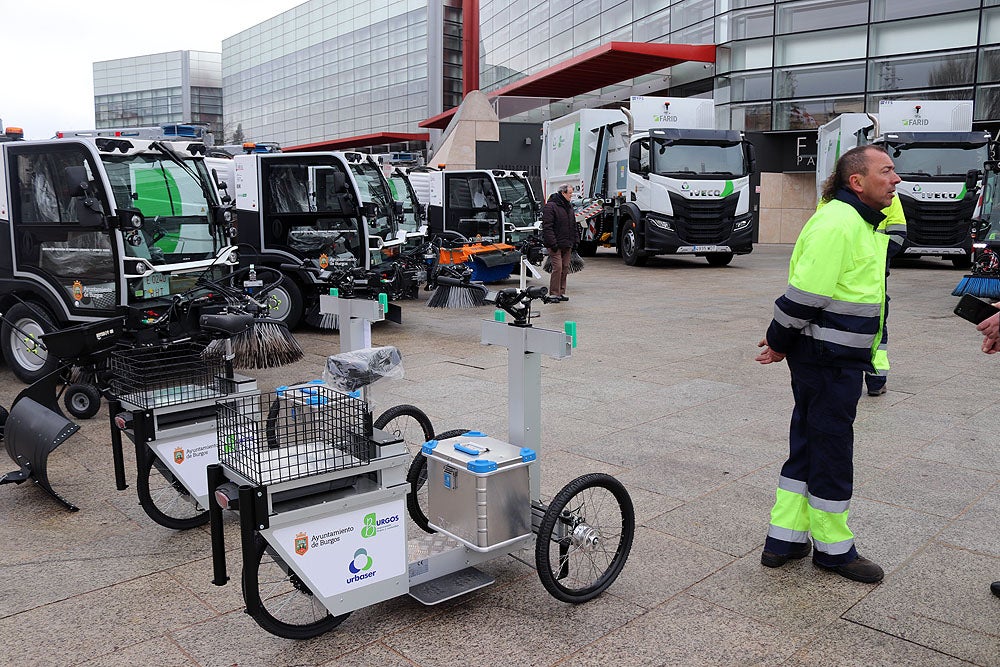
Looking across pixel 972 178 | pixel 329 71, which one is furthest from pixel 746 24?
pixel 329 71

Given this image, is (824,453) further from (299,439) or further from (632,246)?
(632,246)

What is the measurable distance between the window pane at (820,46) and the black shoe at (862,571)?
2757 centimetres

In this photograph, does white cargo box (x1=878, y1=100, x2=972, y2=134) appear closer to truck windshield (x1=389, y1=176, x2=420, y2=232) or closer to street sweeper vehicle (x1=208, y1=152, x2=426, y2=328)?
truck windshield (x1=389, y1=176, x2=420, y2=232)

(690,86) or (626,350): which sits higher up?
(690,86)

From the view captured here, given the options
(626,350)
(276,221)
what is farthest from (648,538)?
(276,221)

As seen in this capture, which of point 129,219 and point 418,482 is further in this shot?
point 129,219

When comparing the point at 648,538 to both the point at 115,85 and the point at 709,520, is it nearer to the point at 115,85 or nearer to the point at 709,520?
the point at 709,520

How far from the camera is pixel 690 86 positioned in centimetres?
3253

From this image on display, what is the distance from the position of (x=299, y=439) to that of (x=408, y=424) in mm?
1735

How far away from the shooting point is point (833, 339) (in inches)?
148

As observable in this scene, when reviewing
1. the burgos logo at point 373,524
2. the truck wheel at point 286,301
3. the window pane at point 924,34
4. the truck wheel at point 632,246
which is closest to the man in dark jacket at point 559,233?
the truck wheel at point 286,301

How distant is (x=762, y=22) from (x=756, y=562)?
28.5 meters

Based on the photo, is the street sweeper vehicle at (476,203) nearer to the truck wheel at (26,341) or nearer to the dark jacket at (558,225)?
the dark jacket at (558,225)

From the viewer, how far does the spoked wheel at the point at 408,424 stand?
469cm
